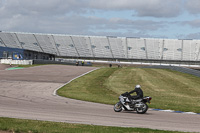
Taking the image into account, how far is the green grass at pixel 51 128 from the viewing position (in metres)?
11.0

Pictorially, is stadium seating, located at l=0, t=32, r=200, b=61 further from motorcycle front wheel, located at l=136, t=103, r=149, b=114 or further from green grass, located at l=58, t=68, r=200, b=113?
motorcycle front wheel, located at l=136, t=103, r=149, b=114

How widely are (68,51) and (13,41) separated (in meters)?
21.9

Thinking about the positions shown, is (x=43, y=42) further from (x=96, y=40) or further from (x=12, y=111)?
(x=12, y=111)

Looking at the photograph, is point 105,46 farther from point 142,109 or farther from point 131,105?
point 142,109

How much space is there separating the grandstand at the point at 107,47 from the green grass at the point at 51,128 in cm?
11216

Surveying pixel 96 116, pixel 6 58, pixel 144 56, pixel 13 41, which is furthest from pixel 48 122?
pixel 13 41

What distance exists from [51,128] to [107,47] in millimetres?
117198

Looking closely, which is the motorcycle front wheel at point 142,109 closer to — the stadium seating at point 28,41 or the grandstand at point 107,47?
the grandstand at point 107,47

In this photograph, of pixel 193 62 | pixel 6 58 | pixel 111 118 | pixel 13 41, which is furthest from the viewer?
pixel 13 41

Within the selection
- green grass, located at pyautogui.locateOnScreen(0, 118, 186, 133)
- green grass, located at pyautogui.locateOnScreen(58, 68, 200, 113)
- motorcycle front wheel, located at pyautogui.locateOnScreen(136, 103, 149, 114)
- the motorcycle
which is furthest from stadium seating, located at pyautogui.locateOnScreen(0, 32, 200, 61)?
green grass, located at pyautogui.locateOnScreen(0, 118, 186, 133)

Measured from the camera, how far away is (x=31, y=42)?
128500 mm

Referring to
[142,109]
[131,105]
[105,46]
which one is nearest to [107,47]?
[105,46]

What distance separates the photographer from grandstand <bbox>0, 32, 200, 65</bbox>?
12288 cm

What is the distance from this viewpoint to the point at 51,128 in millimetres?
11398
